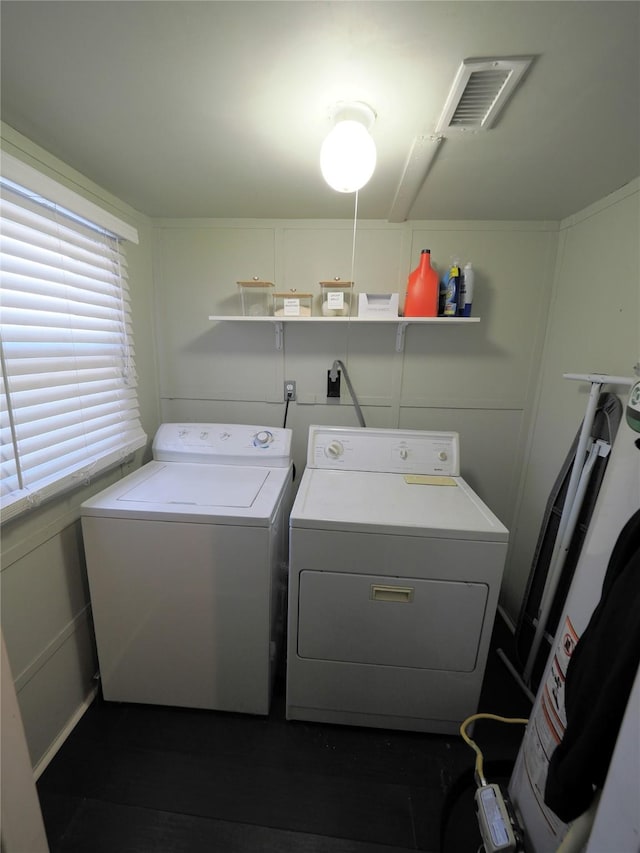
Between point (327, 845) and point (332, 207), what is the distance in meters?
2.57

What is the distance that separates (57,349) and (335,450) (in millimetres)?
1267

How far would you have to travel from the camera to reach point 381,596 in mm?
1249

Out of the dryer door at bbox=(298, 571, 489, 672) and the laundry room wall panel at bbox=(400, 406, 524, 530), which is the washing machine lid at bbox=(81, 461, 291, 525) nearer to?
the dryer door at bbox=(298, 571, 489, 672)

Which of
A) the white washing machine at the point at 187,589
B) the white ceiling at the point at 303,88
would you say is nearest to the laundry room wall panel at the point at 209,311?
the white ceiling at the point at 303,88

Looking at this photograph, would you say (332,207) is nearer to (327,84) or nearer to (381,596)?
(327,84)

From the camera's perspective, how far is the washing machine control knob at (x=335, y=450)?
5.75 ft

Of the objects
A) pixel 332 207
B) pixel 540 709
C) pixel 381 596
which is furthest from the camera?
pixel 332 207

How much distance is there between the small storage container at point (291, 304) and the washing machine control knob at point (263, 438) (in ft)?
2.12

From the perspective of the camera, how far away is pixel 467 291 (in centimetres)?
170

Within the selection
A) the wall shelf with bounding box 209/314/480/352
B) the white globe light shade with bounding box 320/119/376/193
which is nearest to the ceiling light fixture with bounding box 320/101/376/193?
the white globe light shade with bounding box 320/119/376/193

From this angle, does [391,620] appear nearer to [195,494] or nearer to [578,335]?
[195,494]

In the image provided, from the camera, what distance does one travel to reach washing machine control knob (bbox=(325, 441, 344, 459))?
1754 millimetres

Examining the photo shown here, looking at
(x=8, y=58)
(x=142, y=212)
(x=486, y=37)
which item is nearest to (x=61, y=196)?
(x=8, y=58)

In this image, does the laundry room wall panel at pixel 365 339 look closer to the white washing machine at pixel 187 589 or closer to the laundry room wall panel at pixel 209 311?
the laundry room wall panel at pixel 209 311
